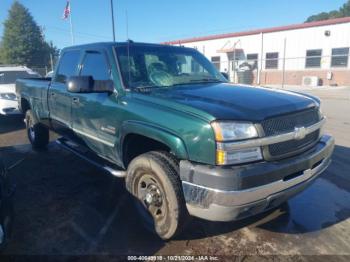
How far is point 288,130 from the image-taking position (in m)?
2.97

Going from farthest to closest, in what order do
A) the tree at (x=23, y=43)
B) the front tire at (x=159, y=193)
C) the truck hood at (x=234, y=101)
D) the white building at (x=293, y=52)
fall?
the tree at (x=23, y=43), the white building at (x=293, y=52), the front tire at (x=159, y=193), the truck hood at (x=234, y=101)

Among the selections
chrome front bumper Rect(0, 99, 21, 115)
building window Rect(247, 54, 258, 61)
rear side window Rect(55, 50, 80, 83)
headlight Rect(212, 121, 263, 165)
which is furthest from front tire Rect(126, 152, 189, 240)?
building window Rect(247, 54, 258, 61)

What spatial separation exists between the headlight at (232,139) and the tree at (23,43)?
5277 centimetres

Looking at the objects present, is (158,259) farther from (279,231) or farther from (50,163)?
(50,163)

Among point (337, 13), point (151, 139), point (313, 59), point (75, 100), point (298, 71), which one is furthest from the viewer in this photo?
point (337, 13)

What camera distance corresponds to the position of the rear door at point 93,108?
154 inches

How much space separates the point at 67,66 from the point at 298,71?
21.3m

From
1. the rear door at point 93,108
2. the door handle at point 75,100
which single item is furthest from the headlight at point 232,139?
the door handle at point 75,100

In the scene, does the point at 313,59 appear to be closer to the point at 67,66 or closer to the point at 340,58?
the point at 340,58

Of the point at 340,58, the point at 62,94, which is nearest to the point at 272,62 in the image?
the point at 340,58

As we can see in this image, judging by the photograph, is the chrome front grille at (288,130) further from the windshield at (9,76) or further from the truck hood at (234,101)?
the windshield at (9,76)

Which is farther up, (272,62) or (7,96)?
(272,62)

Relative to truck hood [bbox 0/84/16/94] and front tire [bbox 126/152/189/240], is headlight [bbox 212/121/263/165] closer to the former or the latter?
front tire [bbox 126/152/189/240]

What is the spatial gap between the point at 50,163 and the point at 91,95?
2.33 metres
